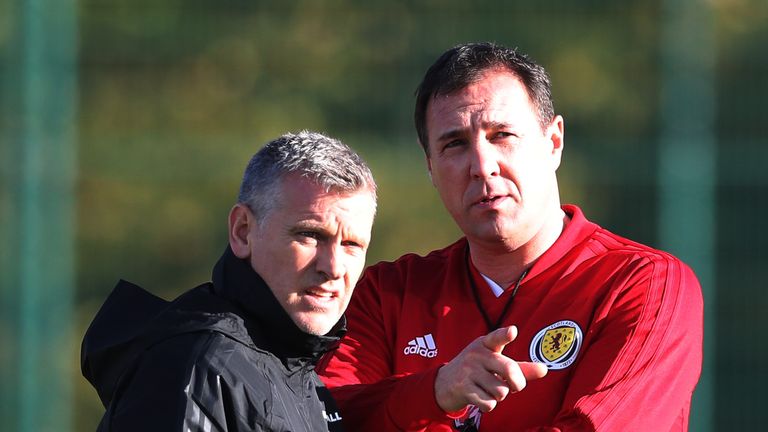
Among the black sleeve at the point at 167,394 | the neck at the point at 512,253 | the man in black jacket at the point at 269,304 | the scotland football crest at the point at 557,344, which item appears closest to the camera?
the black sleeve at the point at 167,394

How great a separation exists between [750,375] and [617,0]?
255 cm

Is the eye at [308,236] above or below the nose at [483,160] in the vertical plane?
below

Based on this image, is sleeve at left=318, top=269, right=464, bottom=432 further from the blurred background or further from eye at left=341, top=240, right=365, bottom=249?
the blurred background

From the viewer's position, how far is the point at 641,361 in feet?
10.2

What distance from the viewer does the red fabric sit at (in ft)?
10.2

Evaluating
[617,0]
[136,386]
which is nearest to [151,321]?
[136,386]

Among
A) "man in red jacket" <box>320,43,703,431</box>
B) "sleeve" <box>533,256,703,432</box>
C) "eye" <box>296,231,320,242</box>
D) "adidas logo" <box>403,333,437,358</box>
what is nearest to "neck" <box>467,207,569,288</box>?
"man in red jacket" <box>320,43,703,431</box>

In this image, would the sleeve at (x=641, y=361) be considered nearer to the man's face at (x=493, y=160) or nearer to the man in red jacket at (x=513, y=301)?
the man in red jacket at (x=513, y=301)

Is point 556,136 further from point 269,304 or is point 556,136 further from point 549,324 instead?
point 269,304

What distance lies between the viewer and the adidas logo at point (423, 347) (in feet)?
11.6

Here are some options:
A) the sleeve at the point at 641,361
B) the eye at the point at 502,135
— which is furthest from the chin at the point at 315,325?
the eye at the point at 502,135

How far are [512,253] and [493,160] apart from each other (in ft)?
0.94

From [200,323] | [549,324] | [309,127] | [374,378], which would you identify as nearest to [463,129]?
[549,324]

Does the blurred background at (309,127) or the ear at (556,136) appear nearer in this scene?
the ear at (556,136)
